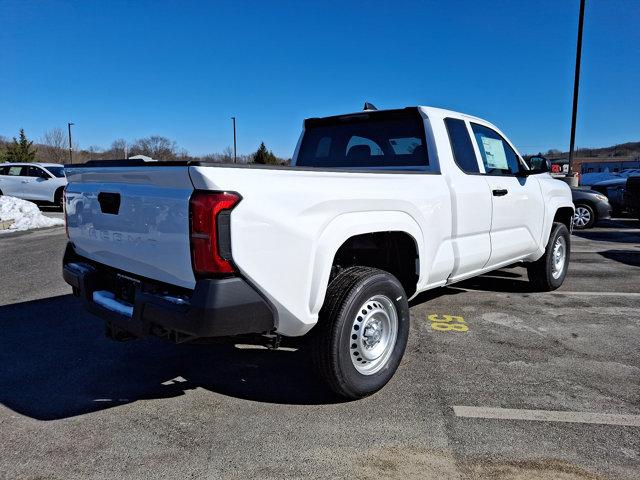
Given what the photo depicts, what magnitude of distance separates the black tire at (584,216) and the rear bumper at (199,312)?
12.7m

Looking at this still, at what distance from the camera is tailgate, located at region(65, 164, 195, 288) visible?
244 centimetres

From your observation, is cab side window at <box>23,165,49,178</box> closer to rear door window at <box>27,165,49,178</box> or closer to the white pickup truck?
rear door window at <box>27,165,49,178</box>

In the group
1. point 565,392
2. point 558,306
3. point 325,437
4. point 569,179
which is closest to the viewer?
point 325,437

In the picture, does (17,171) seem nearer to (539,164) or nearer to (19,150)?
(539,164)

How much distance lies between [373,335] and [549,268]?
358 cm

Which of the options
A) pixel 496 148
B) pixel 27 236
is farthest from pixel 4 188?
pixel 496 148

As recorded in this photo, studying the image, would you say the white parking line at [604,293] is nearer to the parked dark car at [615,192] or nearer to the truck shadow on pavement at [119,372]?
the truck shadow on pavement at [119,372]

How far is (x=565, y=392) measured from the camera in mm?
3273

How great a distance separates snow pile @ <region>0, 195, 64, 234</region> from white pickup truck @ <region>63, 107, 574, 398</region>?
11.1 meters

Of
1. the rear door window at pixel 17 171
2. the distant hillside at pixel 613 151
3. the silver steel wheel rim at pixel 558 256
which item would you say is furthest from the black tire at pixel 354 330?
the distant hillside at pixel 613 151

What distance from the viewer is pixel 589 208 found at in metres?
12.9

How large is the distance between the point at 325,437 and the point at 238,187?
149 centimetres

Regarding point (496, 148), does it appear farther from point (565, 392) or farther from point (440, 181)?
point (565, 392)

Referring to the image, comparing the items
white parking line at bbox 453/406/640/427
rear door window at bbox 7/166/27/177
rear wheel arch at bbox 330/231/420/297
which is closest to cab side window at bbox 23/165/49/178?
rear door window at bbox 7/166/27/177
